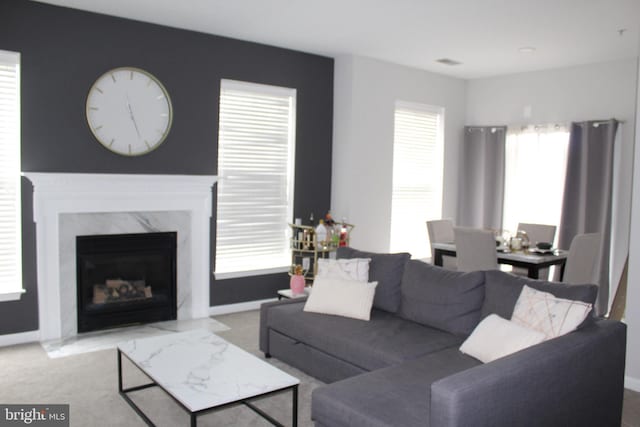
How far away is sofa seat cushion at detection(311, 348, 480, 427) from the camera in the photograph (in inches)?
93.4

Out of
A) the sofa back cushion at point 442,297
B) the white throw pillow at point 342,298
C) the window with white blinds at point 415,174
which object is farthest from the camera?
the window with white blinds at point 415,174

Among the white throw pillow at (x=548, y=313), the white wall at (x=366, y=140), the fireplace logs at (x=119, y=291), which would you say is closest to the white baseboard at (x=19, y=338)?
the fireplace logs at (x=119, y=291)

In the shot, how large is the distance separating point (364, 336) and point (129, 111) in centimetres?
296

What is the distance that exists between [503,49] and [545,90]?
129 centimetres

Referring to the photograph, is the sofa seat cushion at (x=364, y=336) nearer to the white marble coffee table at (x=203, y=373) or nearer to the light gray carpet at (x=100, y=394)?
the light gray carpet at (x=100, y=394)

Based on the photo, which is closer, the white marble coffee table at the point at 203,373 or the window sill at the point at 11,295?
the white marble coffee table at the point at 203,373

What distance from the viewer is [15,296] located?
4.33 metres

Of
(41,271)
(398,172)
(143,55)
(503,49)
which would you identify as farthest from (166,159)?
(503,49)

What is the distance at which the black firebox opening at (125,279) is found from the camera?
15.4 feet

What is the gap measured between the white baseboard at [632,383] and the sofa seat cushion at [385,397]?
1.50 m

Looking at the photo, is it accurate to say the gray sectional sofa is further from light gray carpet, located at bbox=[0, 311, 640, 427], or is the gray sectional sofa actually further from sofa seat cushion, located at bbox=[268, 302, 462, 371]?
light gray carpet, located at bbox=[0, 311, 640, 427]

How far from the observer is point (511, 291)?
3195 millimetres

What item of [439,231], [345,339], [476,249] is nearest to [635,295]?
[476,249]

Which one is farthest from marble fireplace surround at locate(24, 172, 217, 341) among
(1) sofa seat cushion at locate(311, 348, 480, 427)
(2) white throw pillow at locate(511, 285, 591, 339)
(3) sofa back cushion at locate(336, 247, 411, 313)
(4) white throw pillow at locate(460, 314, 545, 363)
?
(2) white throw pillow at locate(511, 285, 591, 339)
